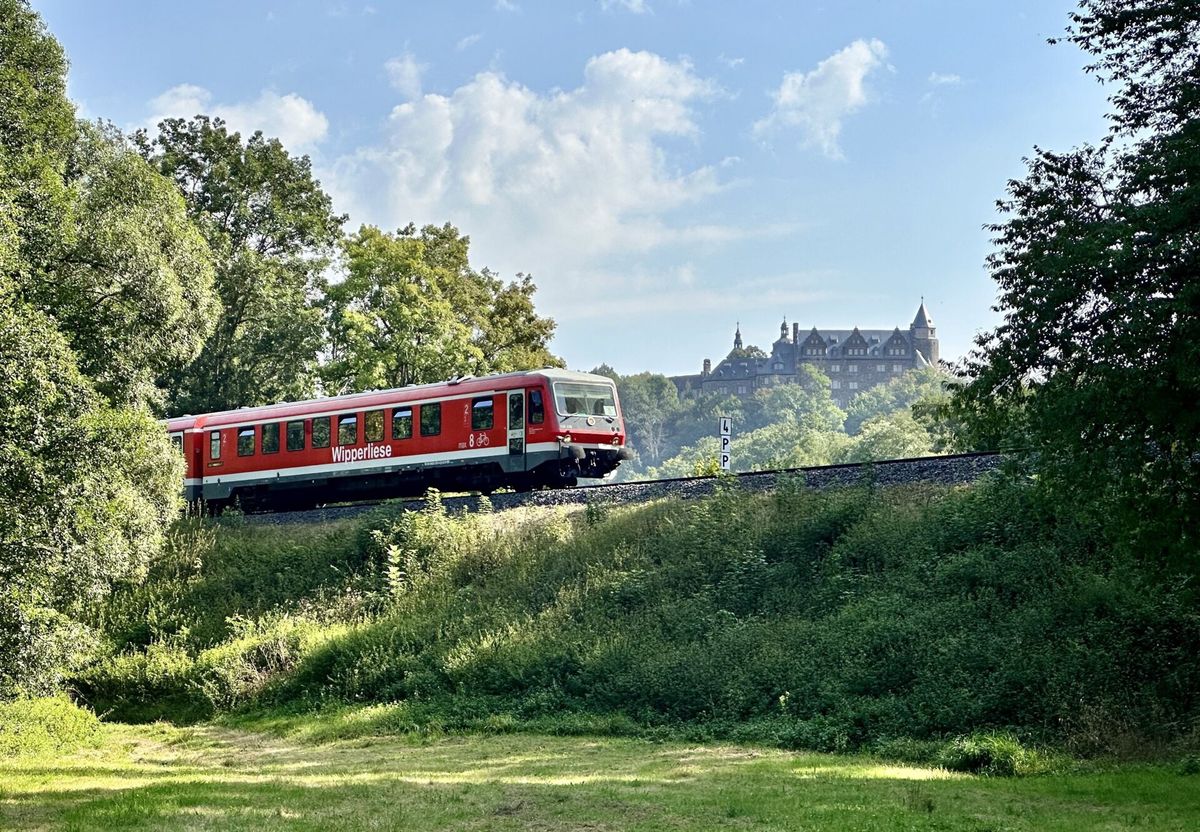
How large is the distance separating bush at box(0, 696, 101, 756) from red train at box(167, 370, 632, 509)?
410 inches

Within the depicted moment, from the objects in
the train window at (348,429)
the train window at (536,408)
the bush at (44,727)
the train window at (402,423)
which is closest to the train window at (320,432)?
the train window at (348,429)

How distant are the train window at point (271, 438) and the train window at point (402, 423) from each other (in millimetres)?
4622

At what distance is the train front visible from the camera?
28.5m

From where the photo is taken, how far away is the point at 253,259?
41875 millimetres

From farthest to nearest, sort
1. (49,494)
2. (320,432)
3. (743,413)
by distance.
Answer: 1. (743,413)
2. (320,432)
3. (49,494)

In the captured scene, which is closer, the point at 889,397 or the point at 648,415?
the point at 889,397

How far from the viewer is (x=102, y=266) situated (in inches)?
866

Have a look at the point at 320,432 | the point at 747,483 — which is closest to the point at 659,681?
the point at 747,483

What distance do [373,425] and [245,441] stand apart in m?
5.33

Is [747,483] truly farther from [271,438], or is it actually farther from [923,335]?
[923,335]

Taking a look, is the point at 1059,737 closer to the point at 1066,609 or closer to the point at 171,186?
the point at 1066,609

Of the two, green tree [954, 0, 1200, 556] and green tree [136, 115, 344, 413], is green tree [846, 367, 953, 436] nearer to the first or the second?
green tree [136, 115, 344, 413]

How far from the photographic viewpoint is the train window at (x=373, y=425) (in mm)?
31547

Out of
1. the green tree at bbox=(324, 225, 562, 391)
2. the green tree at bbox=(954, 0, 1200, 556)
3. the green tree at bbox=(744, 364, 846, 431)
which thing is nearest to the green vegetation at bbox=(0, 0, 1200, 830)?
the green tree at bbox=(954, 0, 1200, 556)
